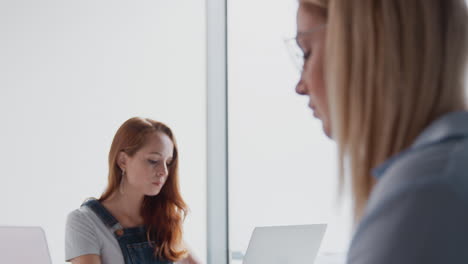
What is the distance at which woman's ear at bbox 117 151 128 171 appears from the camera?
2.80 metres

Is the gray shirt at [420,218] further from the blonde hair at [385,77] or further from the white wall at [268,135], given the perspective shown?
the white wall at [268,135]

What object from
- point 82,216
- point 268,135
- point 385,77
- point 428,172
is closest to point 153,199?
point 82,216

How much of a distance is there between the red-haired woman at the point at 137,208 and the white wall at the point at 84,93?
2.08ft

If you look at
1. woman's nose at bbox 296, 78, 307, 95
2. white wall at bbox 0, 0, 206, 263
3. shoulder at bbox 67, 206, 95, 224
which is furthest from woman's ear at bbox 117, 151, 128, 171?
woman's nose at bbox 296, 78, 307, 95

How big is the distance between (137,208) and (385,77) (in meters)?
2.34

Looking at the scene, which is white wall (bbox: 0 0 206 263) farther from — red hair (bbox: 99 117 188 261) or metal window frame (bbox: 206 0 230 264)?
red hair (bbox: 99 117 188 261)

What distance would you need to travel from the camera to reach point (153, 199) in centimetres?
292

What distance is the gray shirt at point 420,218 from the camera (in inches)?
16.7

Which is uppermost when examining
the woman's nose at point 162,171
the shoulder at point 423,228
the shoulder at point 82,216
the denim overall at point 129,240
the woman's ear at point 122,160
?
the shoulder at point 423,228

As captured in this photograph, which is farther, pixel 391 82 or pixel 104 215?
pixel 104 215

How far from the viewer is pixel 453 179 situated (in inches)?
17.2

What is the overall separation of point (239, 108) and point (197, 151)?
1.18ft

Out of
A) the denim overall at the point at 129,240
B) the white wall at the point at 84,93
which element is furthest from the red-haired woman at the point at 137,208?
the white wall at the point at 84,93

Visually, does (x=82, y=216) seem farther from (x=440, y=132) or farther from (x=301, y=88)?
(x=440, y=132)
